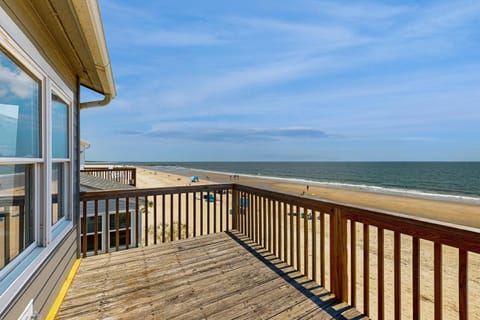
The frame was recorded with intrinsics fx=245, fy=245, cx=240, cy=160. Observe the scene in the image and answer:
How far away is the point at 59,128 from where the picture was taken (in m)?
2.24

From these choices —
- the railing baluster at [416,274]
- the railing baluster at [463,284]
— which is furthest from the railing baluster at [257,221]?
the railing baluster at [463,284]

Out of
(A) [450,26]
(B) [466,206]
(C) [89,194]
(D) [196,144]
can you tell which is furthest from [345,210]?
(D) [196,144]

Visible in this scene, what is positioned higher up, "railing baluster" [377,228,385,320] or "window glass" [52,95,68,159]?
"window glass" [52,95,68,159]

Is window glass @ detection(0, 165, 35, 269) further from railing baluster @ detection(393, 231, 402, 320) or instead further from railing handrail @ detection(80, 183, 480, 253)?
railing baluster @ detection(393, 231, 402, 320)

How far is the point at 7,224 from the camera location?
138 cm

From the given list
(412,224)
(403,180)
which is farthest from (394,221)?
(403,180)

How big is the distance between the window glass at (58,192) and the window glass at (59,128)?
5.2 inches

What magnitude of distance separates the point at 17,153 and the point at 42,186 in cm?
48

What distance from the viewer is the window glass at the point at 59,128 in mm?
2070

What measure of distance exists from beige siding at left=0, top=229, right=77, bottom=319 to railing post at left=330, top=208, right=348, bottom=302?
7.58ft

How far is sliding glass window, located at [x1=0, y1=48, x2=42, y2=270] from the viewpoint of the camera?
49.3 inches

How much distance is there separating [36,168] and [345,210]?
2475 mm

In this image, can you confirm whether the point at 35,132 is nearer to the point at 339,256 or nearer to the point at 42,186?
the point at 42,186

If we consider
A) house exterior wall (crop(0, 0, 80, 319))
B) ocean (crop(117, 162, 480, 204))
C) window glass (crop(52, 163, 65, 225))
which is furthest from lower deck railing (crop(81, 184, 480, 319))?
ocean (crop(117, 162, 480, 204))
